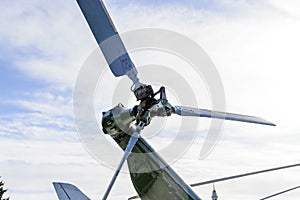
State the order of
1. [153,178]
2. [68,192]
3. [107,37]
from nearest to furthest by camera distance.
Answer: [107,37] → [153,178] → [68,192]

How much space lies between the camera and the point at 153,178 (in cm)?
1931

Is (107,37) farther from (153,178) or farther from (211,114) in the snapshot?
(153,178)

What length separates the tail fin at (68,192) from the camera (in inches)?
1144

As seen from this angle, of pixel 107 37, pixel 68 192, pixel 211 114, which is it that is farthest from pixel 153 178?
pixel 68 192

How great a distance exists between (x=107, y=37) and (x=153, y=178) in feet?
25.8

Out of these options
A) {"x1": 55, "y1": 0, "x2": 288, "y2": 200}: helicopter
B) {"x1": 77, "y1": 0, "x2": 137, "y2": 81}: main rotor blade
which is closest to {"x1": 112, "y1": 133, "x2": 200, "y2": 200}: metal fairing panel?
{"x1": 55, "y1": 0, "x2": 288, "y2": 200}: helicopter

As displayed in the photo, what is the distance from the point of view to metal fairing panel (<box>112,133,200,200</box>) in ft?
62.3

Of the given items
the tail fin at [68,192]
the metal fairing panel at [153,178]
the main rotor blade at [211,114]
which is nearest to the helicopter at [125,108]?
the main rotor blade at [211,114]

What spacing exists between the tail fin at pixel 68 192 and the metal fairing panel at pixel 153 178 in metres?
11.0

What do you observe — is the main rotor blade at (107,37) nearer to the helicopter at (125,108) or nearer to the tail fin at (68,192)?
the helicopter at (125,108)

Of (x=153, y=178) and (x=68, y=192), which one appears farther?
(x=68, y=192)

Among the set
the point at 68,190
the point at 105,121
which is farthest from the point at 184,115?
the point at 68,190

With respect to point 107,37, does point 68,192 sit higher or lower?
higher

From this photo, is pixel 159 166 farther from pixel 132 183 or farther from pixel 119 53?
pixel 119 53
